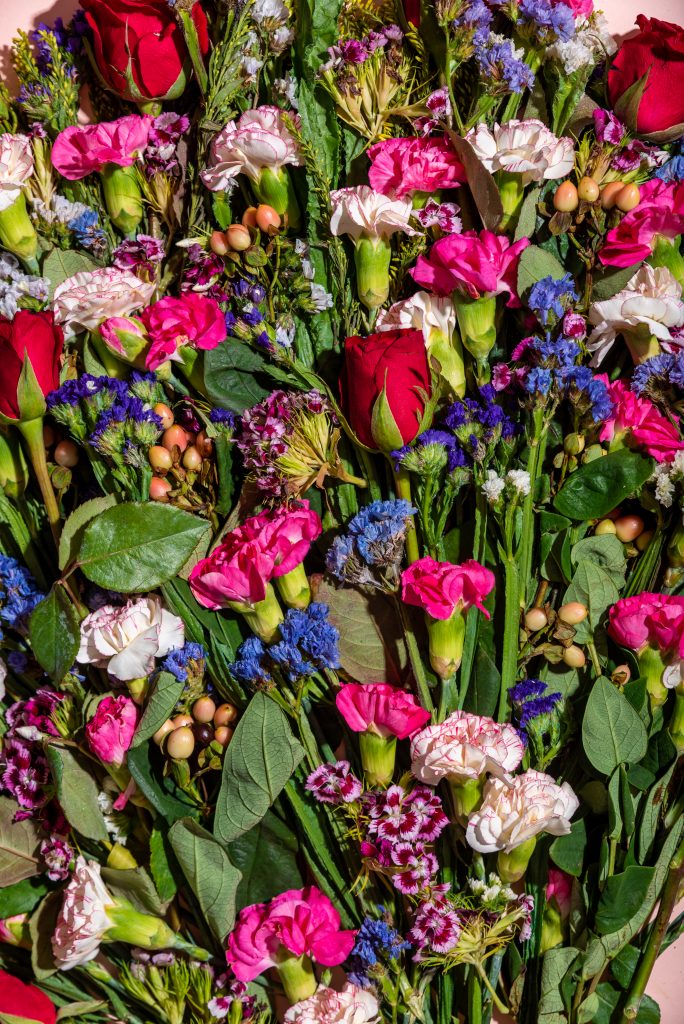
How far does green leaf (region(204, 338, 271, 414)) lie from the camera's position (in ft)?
2.72

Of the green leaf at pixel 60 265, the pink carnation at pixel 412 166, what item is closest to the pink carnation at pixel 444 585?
the pink carnation at pixel 412 166

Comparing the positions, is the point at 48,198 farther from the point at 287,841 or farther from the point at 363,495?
the point at 287,841

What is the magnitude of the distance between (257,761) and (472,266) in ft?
1.45

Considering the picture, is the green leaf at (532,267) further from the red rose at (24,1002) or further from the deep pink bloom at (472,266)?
the red rose at (24,1002)

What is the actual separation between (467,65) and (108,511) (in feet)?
1.64

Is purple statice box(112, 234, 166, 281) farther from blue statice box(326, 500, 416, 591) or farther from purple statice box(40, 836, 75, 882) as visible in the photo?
purple statice box(40, 836, 75, 882)

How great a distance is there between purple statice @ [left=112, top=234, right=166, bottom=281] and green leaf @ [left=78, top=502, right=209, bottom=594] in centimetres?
23

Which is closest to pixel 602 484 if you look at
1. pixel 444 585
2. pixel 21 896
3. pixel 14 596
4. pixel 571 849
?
pixel 444 585

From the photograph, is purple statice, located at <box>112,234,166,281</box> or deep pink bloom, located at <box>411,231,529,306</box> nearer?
deep pink bloom, located at <box>411,231,529,306</box>

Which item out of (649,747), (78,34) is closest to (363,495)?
(649,747)

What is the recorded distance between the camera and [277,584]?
82 centimetres

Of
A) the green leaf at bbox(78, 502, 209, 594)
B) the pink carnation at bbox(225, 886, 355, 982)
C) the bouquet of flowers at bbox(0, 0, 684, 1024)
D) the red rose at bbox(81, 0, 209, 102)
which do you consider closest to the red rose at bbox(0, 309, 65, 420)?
the bouquet of flowers at bbox(0, 0, 684, 1024)

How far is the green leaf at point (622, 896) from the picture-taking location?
75 cm

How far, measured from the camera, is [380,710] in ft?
2.49
